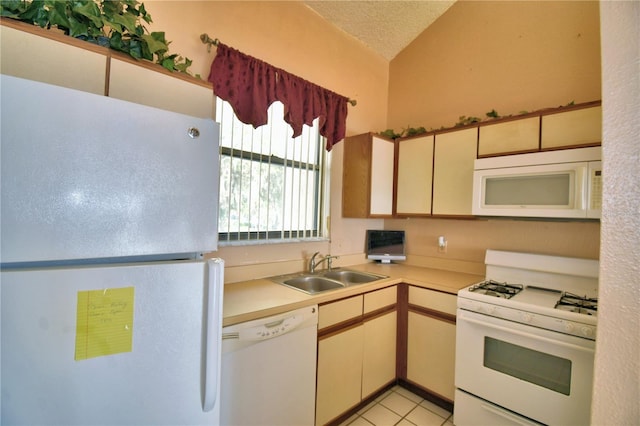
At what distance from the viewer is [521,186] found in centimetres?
192

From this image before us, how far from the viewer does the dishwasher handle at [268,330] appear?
1.32 meters

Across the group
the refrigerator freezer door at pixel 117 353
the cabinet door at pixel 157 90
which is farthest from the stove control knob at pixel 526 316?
the cabinet door at pixel 157 90

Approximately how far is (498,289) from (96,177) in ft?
7.34

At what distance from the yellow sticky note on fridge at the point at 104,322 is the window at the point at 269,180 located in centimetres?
112

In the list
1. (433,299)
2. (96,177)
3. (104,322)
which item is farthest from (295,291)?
(96,177)

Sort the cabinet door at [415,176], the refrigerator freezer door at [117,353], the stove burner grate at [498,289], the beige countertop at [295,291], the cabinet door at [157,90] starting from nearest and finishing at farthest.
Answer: the refrigerator freezer door at [117,353] → the cabinet door at [157,90] → the beige countertop at [295,291] → the stove burner grate at [498,289] → the cabinet door at [415,176]

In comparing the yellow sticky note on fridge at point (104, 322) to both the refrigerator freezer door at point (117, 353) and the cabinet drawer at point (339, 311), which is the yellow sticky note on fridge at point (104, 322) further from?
the cabinet drawer at point (339, 311)

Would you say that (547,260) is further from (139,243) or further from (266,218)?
(139,243)

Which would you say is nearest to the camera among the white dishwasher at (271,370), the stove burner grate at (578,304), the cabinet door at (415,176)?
the white dishwasher at (271,370)

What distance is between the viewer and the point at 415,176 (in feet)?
8.35

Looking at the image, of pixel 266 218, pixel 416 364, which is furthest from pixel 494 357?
pixel 266 218

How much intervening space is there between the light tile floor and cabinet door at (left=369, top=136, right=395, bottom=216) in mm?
1452

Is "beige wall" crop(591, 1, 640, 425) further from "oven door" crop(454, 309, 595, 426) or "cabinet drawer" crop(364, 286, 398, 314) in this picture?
"cabinet drawer" crop(364, 286, 398, 314)

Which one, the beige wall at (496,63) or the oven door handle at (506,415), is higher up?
the beige wall at (496,63)
